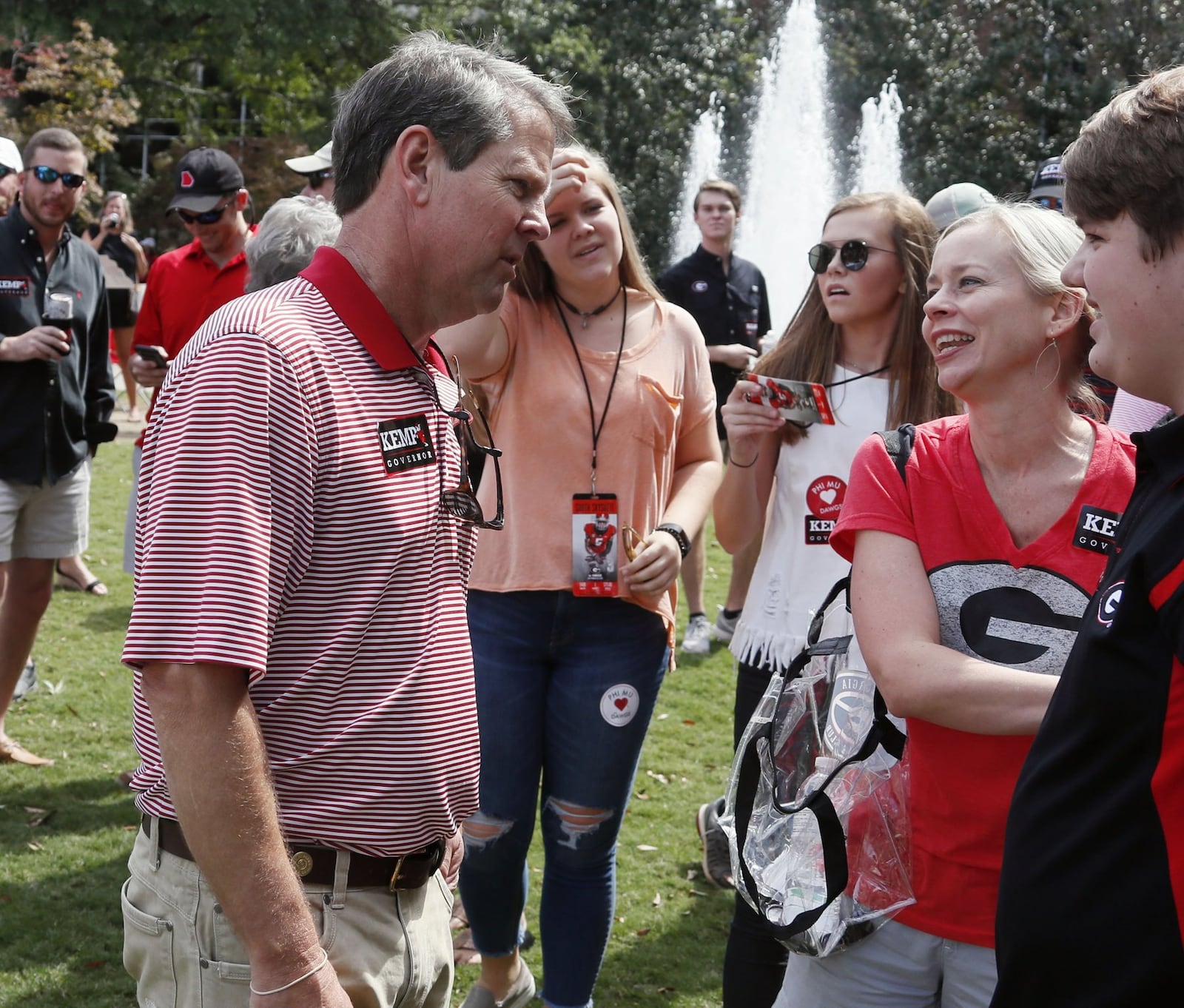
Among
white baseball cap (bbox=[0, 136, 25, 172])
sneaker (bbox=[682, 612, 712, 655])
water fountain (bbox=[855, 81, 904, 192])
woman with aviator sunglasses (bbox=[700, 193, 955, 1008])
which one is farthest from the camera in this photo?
water fountain (bbox=[855, 81, 904, 192])

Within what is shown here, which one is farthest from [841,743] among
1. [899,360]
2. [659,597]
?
[899,360]

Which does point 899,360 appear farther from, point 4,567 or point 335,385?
point 4,567

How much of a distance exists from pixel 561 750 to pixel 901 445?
1.41 meters

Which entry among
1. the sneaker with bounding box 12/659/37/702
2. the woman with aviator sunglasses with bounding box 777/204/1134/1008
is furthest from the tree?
the woman with aviator sunglasses with bounding box 777/204/1134/1008

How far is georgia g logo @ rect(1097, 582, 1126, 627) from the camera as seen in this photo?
151 cm

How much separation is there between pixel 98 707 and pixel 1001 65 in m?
23.7

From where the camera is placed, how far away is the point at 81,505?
5.68 m

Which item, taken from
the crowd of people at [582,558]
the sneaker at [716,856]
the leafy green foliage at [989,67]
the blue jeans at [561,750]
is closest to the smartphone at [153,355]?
the crowd of people at [582,558]

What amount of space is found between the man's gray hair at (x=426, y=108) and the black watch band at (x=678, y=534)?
156 centimetres

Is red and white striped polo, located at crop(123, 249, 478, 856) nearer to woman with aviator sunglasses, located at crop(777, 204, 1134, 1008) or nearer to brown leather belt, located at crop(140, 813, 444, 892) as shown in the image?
brown leather belt, located at crop(140, 813, 444, 892)

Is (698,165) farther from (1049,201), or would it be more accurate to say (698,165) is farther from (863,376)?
(863,376)

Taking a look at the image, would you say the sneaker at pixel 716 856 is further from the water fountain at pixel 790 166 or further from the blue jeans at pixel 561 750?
the water fountain at pixel 790 166

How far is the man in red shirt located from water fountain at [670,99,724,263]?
18.2 m

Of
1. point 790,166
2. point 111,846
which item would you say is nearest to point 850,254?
point 111,846
